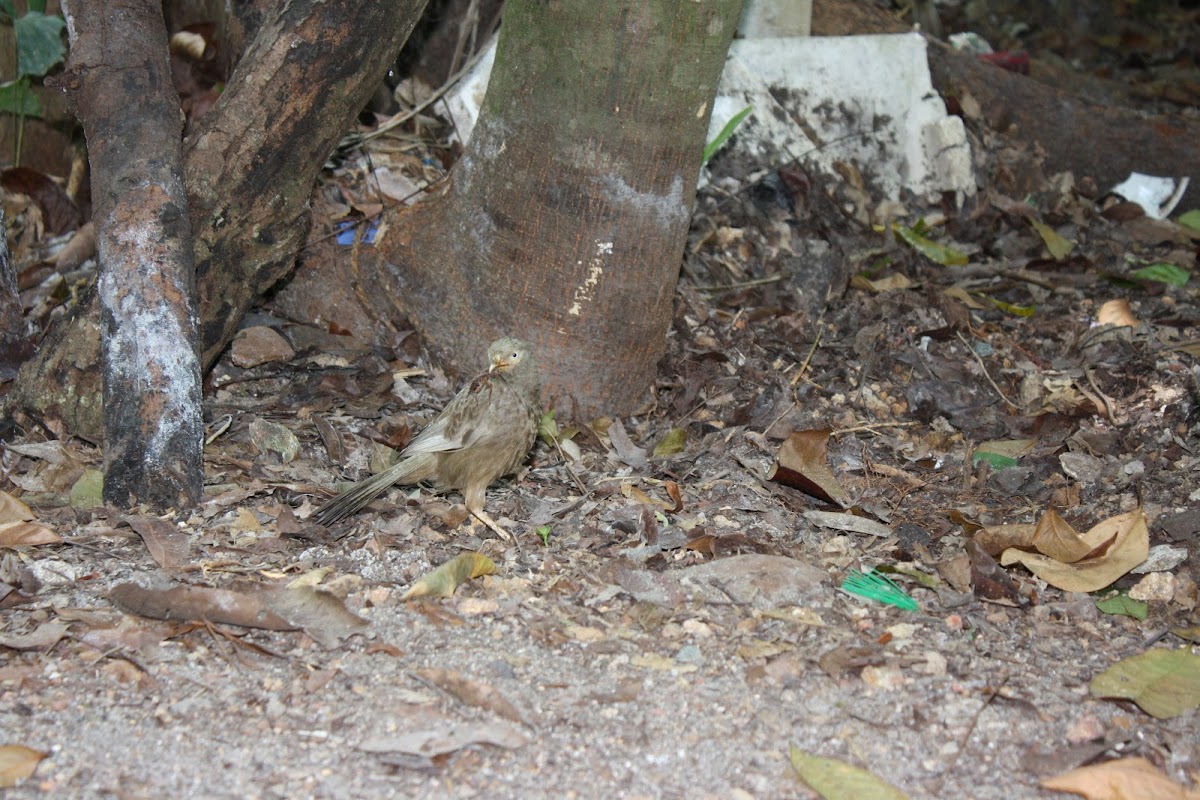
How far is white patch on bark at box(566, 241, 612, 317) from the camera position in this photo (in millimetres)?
4668

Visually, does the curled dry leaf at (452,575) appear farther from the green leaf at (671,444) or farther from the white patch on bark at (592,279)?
the white patch on bark at (592,279)

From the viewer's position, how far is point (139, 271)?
3.90 metres

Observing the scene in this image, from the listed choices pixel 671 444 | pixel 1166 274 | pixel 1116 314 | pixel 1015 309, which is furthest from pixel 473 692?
pixel 1166 274

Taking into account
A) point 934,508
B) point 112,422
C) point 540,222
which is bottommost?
point 934,508

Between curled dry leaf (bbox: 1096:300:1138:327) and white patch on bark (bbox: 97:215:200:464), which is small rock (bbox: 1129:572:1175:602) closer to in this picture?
curled dry leaf (bbox: 1096:300:1138:327)

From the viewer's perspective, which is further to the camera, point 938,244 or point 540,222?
point 938,244

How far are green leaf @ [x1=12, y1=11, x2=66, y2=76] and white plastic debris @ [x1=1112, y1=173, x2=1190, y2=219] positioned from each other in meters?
5.99

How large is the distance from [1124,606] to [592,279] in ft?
7.35

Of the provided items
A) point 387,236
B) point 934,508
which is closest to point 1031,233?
point 934,508

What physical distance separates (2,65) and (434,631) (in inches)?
167

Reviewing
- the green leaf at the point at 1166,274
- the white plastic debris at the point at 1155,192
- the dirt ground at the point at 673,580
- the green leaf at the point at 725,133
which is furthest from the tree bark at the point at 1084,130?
the green leaf at the point at 725,133

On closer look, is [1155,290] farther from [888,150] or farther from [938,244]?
[888,150]

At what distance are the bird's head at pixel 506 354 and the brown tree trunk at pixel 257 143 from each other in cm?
98

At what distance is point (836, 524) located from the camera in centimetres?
411
